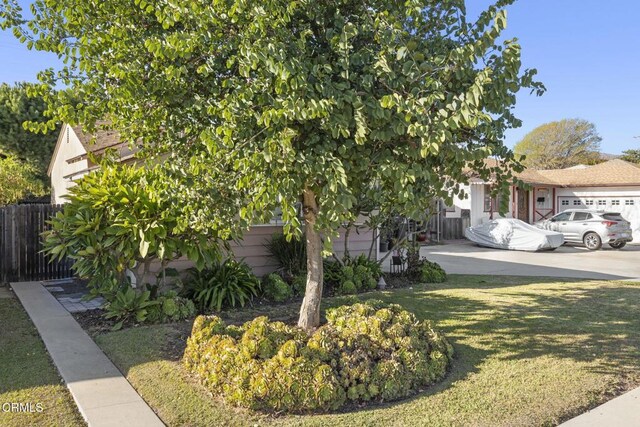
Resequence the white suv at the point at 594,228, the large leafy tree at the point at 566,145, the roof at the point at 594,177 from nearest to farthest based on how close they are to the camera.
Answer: the white suv at the point at 594,228, the roof at the point at 594,177, the large leafy tree at the point at 566,145

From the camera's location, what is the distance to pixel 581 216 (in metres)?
18.8

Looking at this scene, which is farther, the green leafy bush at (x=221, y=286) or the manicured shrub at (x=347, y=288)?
the manicured shrub at (x=347, y=288)

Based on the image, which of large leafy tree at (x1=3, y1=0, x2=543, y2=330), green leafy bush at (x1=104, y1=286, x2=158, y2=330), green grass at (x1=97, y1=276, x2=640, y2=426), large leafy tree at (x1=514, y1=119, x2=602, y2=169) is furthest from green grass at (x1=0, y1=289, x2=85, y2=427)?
large leafy tree at (x1=514, y1=119, x2=602, y2=169)

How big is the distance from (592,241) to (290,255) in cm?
1422

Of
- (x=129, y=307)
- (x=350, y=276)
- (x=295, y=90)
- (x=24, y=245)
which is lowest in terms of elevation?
(x=129, y=307)

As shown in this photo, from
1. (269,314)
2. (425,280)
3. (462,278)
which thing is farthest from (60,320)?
(462,278)

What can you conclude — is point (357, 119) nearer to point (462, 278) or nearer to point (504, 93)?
point (504, 93)

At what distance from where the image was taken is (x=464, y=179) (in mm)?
4543

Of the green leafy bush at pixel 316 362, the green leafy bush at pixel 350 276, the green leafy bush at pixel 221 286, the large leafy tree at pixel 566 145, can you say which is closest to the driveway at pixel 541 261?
the green leafy bush at pixel 350 276

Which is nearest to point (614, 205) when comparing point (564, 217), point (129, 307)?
point (564, 217)

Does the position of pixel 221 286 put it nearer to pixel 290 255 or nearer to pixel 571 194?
pixel 290 255

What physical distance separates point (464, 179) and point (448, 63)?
1128 millimetres

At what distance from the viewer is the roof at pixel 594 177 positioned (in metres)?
22.5

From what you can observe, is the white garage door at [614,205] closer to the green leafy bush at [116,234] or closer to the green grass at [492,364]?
the green grass at [492,364]
